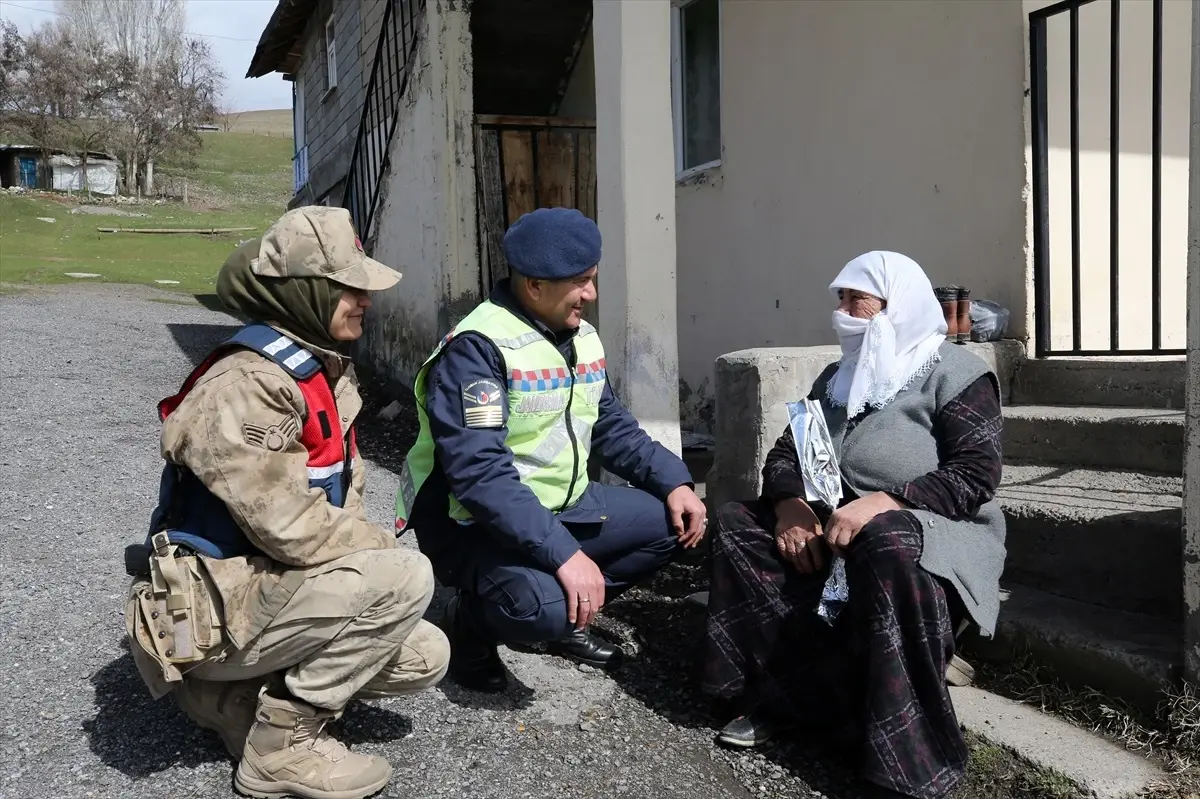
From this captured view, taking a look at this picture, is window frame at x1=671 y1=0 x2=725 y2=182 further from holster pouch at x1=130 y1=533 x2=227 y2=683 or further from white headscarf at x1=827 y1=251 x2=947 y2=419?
holster pouch at x1=130 y1=533 x2=227 y2=683

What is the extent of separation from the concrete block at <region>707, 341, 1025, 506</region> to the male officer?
52 centimetres

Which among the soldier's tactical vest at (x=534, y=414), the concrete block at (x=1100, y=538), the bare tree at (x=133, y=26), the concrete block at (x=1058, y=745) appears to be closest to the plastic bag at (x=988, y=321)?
the concrete block at (x=1100, y=538)

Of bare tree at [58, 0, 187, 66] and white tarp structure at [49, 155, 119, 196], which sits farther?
bare tree at [58, 0, 187, 66]

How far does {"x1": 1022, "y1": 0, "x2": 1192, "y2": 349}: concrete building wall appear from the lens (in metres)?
4.70

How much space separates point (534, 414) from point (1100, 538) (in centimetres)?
184

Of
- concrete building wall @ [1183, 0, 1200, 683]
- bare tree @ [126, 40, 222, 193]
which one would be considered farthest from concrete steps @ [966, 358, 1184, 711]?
bare tree @ [126, 40, 222, 193]

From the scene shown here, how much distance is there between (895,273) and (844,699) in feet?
4.10

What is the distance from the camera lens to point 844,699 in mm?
2828

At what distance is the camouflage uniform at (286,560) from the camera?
2273 mm

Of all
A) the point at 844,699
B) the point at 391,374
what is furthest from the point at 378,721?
the point at 391,374

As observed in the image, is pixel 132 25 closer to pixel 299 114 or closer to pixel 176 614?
pixel 299 114

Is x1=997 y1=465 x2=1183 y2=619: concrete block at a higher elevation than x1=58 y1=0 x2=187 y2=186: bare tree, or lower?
lower

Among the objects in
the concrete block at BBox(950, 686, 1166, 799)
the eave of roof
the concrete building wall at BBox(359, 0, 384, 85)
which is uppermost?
the eave of roof

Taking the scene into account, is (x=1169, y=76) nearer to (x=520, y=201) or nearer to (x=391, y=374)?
(x=520, y=201)
